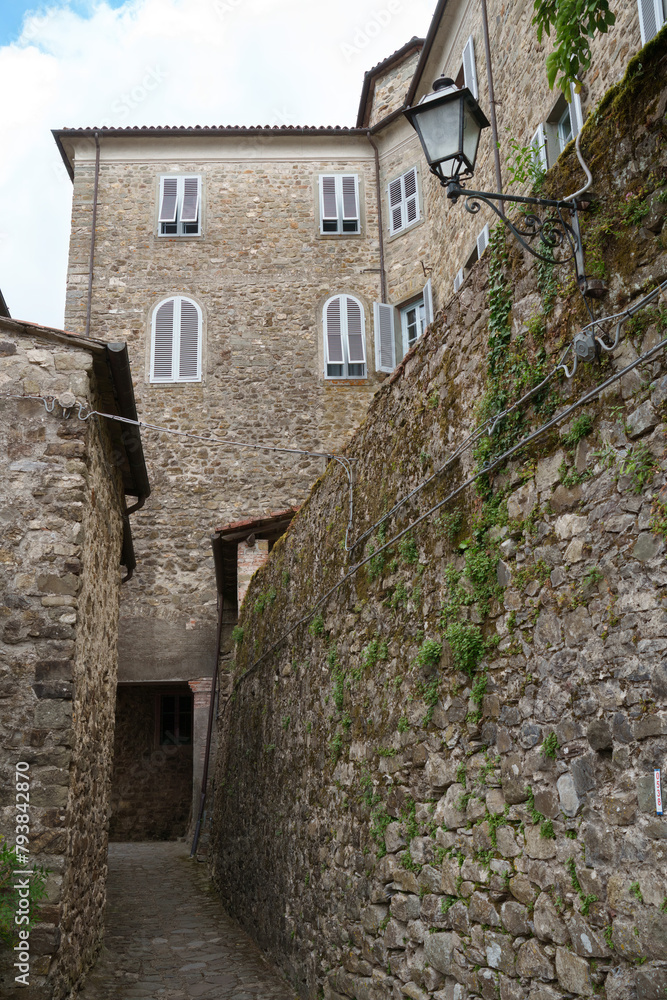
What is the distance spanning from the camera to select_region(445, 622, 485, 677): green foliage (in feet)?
12.8

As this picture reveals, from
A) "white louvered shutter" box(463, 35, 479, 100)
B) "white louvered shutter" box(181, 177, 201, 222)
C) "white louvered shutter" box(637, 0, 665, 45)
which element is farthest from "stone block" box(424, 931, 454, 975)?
"white louvered shutter" box(181, 177, 201, 222)

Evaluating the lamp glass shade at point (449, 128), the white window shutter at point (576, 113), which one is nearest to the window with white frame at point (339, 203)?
the white window shutter at point (576, 113)

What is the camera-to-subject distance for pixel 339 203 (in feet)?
54.7

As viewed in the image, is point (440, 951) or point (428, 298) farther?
point (428, 298)

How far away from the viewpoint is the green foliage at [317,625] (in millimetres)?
6527

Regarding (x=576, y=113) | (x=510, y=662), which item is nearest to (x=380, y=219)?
(x=576, y=113)

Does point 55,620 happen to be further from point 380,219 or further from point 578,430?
point 380,219

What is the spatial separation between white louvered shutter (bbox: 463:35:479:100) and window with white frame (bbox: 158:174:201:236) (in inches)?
256

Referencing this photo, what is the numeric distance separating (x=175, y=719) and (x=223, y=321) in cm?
765

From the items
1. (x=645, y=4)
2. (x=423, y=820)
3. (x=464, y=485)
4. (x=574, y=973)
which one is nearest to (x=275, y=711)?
(x=423, y=820)

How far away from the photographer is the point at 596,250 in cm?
332

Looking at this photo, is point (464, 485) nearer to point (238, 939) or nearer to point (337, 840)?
point (337, 840)

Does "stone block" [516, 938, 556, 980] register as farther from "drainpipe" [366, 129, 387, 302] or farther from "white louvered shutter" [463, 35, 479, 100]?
"drainpipe" [366, 129, 387, 302]

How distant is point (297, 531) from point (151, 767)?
32.2 ft
